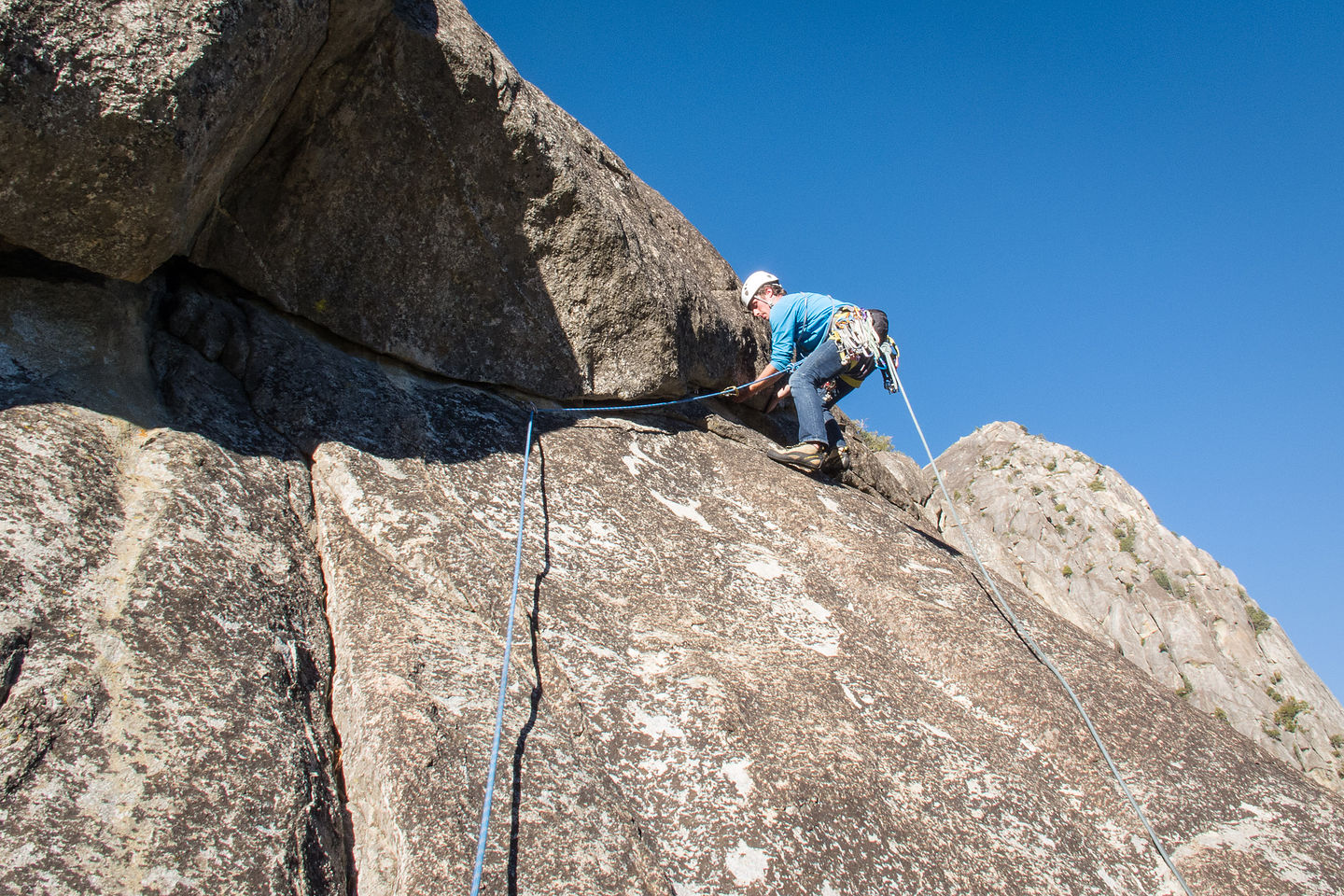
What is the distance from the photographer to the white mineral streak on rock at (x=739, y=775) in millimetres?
4309

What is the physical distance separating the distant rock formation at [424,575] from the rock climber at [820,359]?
59 cm

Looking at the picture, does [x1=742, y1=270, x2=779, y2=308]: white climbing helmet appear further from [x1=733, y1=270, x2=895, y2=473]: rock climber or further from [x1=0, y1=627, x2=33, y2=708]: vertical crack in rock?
[x1=0, y1=627, x2=33, y2=708]: vertical crack in rock

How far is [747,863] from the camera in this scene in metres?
3.96

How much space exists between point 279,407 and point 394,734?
2.92m

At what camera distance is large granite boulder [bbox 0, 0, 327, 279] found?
419cm

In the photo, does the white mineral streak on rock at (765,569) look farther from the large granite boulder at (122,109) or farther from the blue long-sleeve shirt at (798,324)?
the large granite boulder at (122,109)

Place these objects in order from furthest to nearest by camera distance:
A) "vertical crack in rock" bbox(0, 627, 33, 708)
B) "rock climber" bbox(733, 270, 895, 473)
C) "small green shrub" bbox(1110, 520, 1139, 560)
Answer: "small green shrub" bbox(1110, 520, 1139, 560)
"rock climber" bbox(733, 270, 895, 473)
"vertical crack in rock" bbox(0, 627, 33, 708)

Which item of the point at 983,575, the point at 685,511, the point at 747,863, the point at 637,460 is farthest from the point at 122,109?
the point at 983,575

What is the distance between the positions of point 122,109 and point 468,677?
10.8 ft

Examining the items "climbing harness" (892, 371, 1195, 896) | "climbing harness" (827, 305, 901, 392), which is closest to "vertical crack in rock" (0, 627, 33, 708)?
"climbing harness" (892, 371, 1195, 896)

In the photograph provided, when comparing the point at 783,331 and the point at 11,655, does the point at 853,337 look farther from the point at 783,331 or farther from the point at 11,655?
the point at 11,655

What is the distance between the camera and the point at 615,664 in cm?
492

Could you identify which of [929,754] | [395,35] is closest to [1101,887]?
[929,754]

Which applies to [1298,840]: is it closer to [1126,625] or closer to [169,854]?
[169,854]
